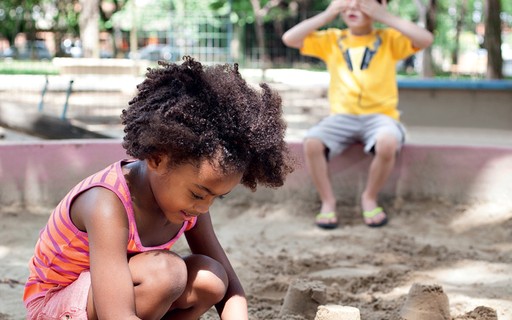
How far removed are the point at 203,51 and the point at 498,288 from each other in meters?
11.4

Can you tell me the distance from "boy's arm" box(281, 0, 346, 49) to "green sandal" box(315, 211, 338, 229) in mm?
1115

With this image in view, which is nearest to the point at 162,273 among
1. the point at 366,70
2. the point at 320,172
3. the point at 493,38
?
the point at 320,172

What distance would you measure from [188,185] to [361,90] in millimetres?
2582

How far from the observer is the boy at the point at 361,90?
4.03 metres

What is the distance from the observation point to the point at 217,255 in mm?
2217

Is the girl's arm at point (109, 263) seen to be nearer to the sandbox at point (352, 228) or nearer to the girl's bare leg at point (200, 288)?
the girl's bare leg at point (200, 288)

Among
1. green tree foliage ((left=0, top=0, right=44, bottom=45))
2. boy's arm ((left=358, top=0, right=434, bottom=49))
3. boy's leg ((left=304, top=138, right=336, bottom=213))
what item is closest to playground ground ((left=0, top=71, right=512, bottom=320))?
boy's leg ((left=304, top=138, right=336, bottom=213))

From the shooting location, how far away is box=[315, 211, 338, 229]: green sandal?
395 centimetres

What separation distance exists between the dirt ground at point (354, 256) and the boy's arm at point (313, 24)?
932mm

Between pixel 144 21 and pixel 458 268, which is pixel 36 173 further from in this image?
pixel 144 21

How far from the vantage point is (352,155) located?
426cm

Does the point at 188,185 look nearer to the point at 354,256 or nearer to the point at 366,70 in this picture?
the point at 354,256

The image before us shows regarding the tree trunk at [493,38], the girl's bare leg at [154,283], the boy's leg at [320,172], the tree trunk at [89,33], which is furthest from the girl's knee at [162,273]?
the tree trunk at [89,33]

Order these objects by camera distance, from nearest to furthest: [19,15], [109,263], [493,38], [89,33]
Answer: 1. [109,263]
2. [493,38]
3. [89,33]
4. [19,15]
